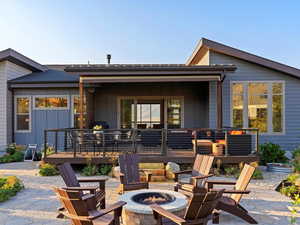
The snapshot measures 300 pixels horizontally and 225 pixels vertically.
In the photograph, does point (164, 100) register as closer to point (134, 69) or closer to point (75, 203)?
point (134, 69)

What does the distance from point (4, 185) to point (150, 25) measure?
49.1ft

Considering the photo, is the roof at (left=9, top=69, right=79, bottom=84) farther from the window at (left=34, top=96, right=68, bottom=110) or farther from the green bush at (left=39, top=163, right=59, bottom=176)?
the green bush at (left=39, top=163, right=59, bottom=176)

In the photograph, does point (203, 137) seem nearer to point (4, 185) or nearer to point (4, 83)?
point (4, 185)

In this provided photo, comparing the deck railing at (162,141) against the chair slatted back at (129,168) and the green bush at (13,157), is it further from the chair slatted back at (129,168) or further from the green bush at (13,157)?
the green bush at (13,157)

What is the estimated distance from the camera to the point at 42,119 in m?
10.7

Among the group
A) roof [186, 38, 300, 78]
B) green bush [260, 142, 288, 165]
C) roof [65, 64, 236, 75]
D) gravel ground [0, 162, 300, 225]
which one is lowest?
gravel ground [0, 162, 300, 225]

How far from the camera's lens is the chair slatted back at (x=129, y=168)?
5.15m

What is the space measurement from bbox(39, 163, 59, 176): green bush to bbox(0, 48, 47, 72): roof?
5263mm

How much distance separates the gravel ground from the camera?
4055 millimetres

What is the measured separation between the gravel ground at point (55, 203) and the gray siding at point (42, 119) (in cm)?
380

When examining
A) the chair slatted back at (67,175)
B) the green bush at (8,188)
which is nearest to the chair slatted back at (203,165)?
the chair slatted back at (67,175)

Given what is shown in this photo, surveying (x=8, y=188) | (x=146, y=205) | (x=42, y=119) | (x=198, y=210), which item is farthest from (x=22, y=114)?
(x=198, y=210)

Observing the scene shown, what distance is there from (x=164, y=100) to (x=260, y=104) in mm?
4019

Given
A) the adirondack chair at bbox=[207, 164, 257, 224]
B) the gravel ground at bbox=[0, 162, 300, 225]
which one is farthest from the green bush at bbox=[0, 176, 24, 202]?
the adirondack chair at bbox=[207, 164, 257, 224]
